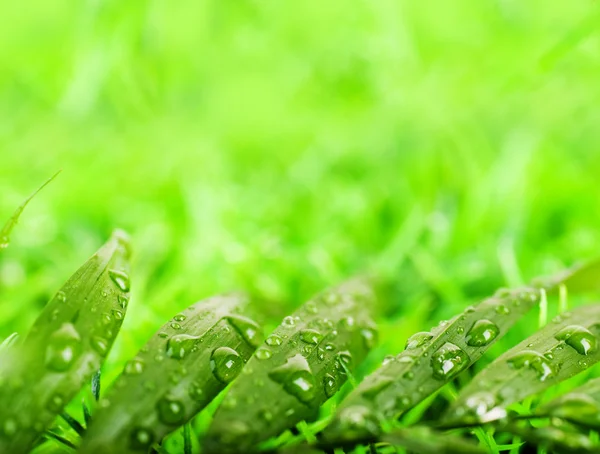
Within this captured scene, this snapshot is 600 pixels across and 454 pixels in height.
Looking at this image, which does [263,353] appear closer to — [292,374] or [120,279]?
[292,374]

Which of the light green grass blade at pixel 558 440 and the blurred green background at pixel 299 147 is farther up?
the blurred green background at pixel 299 147

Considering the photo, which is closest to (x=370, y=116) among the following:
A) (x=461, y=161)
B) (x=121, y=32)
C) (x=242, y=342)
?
(x=461, y=161)

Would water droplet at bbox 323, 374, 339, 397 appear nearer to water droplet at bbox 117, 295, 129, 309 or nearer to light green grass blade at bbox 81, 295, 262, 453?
light green grass blade at bbox 81, 295, 262, 453

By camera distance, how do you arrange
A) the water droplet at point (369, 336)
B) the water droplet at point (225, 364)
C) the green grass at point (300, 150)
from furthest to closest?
the green grass at point (300, 150), the water droplet at point (369, 336), the water droplet at point (225, 364)

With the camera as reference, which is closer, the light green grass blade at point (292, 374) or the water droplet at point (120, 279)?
the light green grass blade at point (292, 374)

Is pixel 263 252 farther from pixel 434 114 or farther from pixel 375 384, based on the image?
pixel 434 114

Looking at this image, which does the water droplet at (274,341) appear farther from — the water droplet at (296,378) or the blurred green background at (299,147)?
the blurred green background at (299,147)

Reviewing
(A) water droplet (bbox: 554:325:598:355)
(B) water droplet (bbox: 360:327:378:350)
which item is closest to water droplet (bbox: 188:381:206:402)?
(B) water droplet (bbox: 360:327:378:350)

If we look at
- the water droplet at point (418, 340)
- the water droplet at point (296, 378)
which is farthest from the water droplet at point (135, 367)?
the water droplet at point (418, 340)
